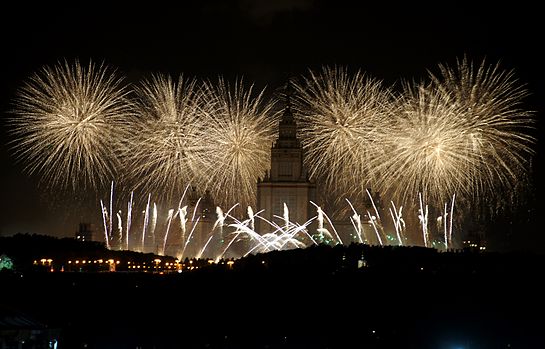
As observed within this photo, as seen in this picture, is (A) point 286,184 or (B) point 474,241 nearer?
(B) point 474,241

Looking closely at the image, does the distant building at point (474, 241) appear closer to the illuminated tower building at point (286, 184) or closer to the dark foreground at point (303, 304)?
the illuminated tower building at point (286, 184)

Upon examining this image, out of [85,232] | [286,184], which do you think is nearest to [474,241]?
[286,184]

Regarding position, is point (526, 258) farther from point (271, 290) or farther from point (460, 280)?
point (271, 290)

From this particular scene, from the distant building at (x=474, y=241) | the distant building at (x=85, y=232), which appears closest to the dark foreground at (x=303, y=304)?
the distant building at (x=474, y=241)

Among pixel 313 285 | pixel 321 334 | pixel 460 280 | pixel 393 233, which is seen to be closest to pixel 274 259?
pixel 313 285

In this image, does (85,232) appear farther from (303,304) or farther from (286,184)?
(303,304)

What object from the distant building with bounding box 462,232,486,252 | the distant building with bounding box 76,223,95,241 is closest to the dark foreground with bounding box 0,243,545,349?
the distant building with bounding box 462,232,486,252
